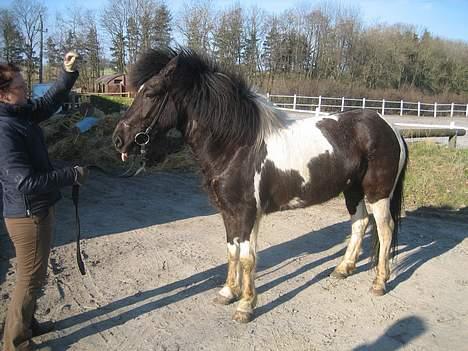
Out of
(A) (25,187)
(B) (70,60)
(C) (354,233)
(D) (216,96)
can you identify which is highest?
(B) (70,60)

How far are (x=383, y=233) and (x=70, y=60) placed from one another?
3280 millimetres

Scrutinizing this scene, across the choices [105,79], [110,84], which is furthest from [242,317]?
[105,79]

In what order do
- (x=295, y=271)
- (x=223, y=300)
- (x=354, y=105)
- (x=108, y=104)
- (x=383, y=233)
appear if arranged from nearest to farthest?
(x=223, y=300), (x=383, y=233), (x=295, y=271), (x=108, y=104), (x=354, y=105)

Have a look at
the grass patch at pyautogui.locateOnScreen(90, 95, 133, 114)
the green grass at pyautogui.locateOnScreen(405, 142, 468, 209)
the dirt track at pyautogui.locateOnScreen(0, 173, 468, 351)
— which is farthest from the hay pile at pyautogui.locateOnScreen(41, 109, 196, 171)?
the grass patch at pyautogui.locateOnScreen(90, 95, 133, 114)

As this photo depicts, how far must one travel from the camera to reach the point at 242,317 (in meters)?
3.14

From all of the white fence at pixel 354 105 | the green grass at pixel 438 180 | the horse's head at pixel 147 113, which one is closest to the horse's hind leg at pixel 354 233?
the horse's head at pixel 147 113

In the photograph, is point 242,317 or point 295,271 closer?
point 242,317

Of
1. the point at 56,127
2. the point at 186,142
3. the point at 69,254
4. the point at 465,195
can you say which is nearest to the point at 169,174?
the point at 56,127

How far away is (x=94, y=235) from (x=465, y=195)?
6104 mm

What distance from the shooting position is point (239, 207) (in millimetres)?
3205

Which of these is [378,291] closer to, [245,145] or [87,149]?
[245,145]

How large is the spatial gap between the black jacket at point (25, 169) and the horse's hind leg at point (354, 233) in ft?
9.50

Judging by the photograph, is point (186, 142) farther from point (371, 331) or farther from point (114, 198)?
point (114, 198)

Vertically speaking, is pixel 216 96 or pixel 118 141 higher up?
pixel 216 96
